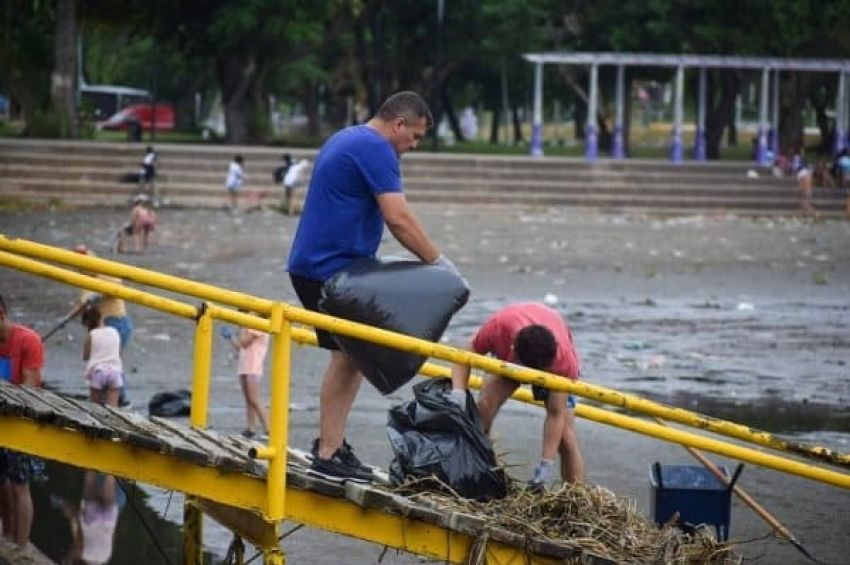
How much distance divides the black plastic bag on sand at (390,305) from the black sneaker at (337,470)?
1.10ft

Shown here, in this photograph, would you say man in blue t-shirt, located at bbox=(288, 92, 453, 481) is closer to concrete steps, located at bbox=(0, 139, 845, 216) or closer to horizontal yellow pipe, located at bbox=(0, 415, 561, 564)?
horizontal yellow pipe, located at bbox=(0, 415, 561, 564)

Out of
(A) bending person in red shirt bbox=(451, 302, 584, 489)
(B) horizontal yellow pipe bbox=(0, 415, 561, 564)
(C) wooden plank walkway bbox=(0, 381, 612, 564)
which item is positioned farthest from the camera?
(A) bending person in red shirt bbox=(451, 302, 584, 489)

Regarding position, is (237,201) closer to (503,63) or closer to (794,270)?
(794,270)

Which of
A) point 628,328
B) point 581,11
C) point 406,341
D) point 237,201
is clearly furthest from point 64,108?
point 406,341

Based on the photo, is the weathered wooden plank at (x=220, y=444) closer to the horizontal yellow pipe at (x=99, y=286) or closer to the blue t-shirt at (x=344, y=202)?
the horizontal yellow pipe at (x=99, y=286)

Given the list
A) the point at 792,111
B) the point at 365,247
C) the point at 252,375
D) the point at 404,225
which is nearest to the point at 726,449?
the point at 404,225

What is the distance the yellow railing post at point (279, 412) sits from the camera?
6602 millimetres

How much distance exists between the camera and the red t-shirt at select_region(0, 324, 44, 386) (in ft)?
32.9

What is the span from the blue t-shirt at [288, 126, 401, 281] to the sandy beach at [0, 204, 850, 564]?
2.27 m

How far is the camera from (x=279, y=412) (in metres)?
6.63

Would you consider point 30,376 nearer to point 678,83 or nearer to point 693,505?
point 693,505

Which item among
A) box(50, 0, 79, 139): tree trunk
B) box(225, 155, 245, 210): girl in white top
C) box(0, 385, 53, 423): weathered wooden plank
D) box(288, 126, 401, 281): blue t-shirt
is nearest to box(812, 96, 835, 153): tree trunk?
box(50, 0, 79, 139): tree trunk

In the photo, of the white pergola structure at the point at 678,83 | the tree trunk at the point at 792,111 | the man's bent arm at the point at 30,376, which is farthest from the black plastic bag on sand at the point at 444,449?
the tree trunk at the point at 792,111

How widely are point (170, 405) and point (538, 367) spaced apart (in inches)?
→ 214
